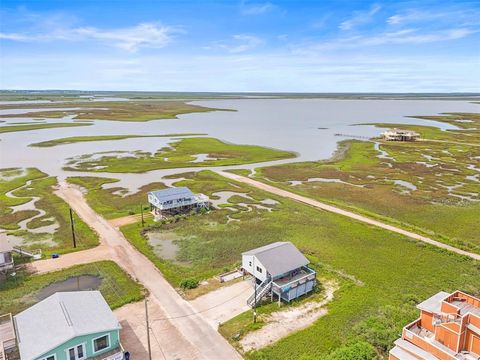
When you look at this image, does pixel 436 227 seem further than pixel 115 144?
No

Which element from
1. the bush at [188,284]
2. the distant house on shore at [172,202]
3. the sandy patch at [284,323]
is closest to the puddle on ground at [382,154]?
the distant house on shore at [172,202]

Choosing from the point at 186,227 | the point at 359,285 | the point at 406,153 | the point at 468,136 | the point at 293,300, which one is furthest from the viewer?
the point at 468,136

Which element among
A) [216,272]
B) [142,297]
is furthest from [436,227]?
[142,297]

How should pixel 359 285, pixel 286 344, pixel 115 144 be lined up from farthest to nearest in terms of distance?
pixel 115 144
pixel 359 285
pixel 286 344

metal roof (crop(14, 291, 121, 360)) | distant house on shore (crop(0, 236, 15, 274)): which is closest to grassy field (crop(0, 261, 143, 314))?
distant house on shore (crop(0, 236, 15, 274))

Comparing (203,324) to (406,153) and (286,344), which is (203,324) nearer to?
(286,344)

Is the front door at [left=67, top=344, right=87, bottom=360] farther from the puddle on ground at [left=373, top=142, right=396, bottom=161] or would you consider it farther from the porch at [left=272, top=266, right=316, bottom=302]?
the puddle on ground at [left=373, top=142, right=396, bottom=161]
